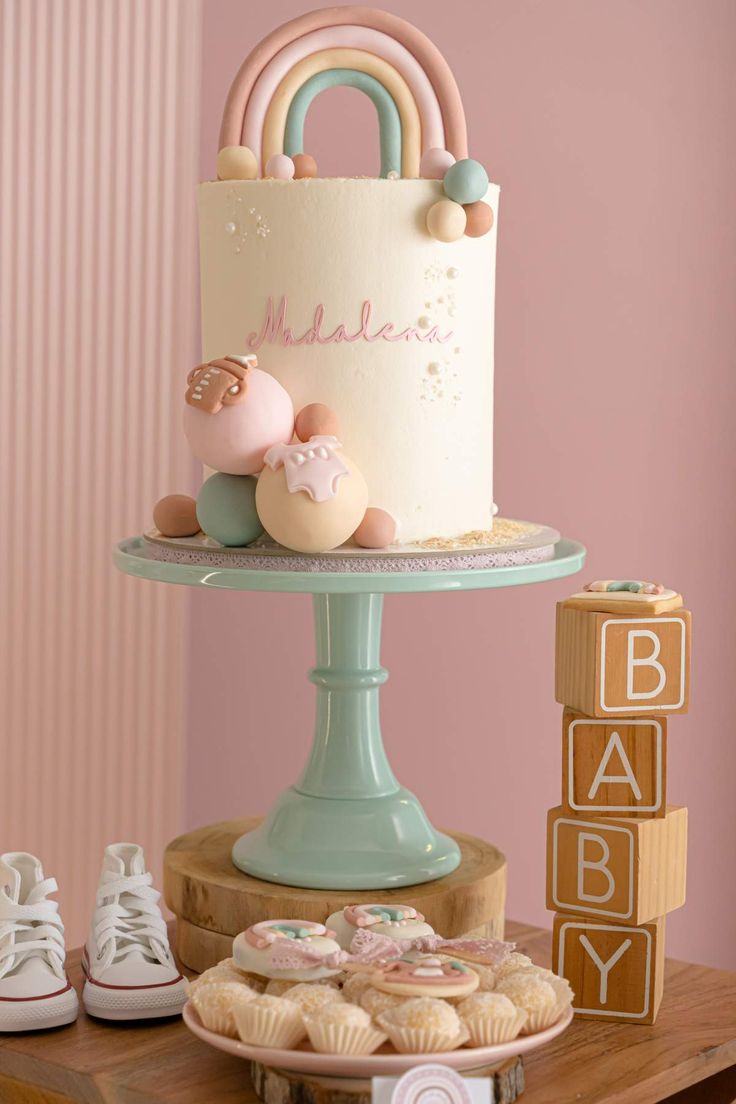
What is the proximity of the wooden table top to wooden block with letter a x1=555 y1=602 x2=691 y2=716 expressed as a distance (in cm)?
25

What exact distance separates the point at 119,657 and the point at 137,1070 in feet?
3.24

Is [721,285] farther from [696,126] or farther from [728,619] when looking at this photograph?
[728,619]

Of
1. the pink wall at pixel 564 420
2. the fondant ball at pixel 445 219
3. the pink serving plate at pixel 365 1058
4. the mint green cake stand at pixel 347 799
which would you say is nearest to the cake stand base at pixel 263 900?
the mint green cake stand at pixel 347 799

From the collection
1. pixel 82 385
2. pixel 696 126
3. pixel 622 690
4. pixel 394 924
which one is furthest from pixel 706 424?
pixel 394 924

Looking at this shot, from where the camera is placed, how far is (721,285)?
2.05m

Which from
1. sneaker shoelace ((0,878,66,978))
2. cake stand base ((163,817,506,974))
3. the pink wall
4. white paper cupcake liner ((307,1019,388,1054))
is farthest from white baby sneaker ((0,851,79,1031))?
the pink wall

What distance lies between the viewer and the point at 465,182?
1136mm

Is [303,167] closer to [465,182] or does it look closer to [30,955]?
[465,182]

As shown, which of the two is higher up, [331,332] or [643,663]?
[331,332]

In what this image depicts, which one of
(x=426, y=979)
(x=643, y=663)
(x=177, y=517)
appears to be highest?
(x=177, y=517)

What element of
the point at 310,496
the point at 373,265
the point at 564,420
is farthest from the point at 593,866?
the point at 564,420

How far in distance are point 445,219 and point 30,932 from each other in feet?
2.03

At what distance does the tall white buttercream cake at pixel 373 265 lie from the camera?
1154mm

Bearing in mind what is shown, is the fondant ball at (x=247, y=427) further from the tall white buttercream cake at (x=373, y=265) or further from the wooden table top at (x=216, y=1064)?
the wooden table top at (x=216, y=1064)
